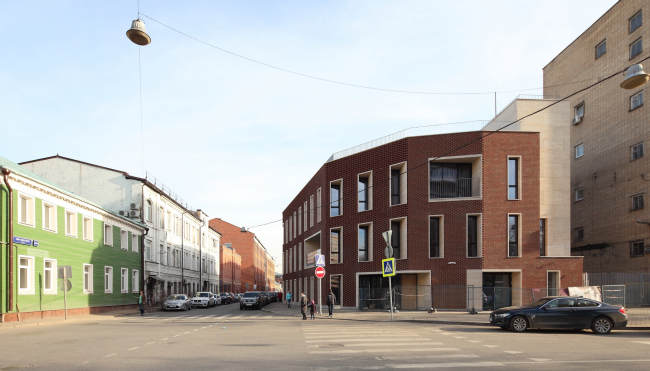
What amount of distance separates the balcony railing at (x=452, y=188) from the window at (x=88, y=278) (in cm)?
2155

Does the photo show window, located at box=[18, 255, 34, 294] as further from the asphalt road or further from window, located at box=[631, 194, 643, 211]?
window, located at box=[631, 194, 643, 211]

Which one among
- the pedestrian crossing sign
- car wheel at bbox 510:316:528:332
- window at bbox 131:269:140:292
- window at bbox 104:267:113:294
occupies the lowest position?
window at bbox 131:269:140:292

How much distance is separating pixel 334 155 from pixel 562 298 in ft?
67.7

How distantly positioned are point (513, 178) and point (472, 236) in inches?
164

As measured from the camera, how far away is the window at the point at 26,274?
80.7 feet

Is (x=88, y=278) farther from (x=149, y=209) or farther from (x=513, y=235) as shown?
(x=513, y=235)

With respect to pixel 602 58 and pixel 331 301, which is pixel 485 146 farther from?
pixel 602 58

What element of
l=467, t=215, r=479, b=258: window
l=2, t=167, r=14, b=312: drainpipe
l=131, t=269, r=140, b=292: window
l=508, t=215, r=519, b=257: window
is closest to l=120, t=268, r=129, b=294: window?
l=131, t=269, r=140, b=292: window

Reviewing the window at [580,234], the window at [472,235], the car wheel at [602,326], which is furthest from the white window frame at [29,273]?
the window at [580,234]

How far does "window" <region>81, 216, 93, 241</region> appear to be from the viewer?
32219mm

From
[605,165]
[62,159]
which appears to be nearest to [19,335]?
[62,159]

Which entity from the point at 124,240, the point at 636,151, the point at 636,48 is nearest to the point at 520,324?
the point at 636,151

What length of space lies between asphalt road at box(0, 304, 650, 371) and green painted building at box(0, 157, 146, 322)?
646cm

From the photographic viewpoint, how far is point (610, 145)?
38.7 metres
